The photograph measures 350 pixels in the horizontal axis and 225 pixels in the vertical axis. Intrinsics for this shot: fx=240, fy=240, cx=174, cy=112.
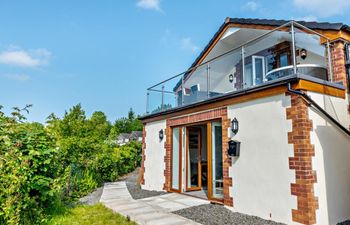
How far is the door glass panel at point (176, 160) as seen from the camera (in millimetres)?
9240

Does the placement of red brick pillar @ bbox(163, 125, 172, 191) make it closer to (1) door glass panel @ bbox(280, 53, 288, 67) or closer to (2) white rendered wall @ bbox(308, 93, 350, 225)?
(1) door glass panel @ bbox(280, 53, 288, 67)

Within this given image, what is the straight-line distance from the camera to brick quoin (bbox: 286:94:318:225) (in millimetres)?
4867

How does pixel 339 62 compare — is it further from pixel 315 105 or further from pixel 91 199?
pixel 91 199

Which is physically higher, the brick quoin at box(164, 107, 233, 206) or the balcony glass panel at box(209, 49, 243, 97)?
the balcony glass panel at box(209, 49, 243, 97)

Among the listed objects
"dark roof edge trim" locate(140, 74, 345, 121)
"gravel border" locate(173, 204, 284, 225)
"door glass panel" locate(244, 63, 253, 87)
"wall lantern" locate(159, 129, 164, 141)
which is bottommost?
"gravel border" locate(173, 204, 284, 225)

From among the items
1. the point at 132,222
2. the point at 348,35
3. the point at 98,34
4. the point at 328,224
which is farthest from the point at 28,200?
the point at 98,34

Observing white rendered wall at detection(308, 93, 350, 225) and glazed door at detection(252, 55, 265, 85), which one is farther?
glazed door at detection(252, 55, 265, 85)

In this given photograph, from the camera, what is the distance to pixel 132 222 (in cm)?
573

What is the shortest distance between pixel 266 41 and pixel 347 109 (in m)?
4.07

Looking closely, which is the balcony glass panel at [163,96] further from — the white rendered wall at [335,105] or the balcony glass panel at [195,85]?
the white rendered wall at [335,105]

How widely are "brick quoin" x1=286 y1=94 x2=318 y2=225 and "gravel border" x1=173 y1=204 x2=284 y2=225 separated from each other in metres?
0.74

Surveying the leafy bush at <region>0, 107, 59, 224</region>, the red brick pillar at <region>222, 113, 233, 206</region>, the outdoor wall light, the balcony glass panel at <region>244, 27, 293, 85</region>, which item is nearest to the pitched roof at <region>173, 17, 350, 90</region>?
the balcony glass panel at <region>244, 27, 293, 85</region>

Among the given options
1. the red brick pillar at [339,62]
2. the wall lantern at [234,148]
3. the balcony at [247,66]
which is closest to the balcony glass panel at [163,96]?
the balcony at [247,66]

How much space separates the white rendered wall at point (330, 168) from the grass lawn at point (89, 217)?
425 centimetres
